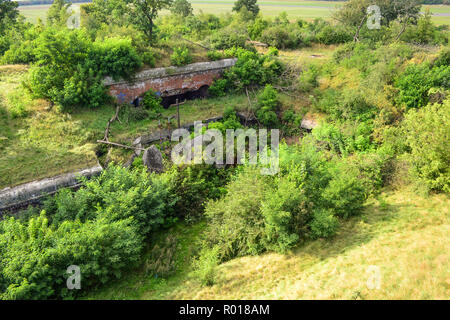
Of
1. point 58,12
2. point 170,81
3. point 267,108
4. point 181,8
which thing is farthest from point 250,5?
point 267,108

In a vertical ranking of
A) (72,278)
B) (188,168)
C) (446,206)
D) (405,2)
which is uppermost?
(405,2)

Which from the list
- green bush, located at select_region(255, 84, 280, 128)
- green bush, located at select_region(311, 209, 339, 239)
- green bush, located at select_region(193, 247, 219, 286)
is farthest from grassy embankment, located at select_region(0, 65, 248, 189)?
green bush, located at select_region(311, 209, 339, 239)

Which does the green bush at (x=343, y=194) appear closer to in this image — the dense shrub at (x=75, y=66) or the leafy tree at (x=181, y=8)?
the dense shrub at (x=75, y=66)

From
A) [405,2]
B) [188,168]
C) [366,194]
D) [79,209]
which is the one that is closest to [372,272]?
[366,194]

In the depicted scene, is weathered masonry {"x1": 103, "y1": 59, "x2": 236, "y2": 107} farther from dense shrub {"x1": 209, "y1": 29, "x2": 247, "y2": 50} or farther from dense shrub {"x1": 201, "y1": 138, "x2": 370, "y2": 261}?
dense shrub {"x1": 201, "y1": 138, "x2": 370, "y2": 261}

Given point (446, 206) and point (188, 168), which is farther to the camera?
point (188, 168)

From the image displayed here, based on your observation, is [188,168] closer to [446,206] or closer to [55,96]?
[55,96]
